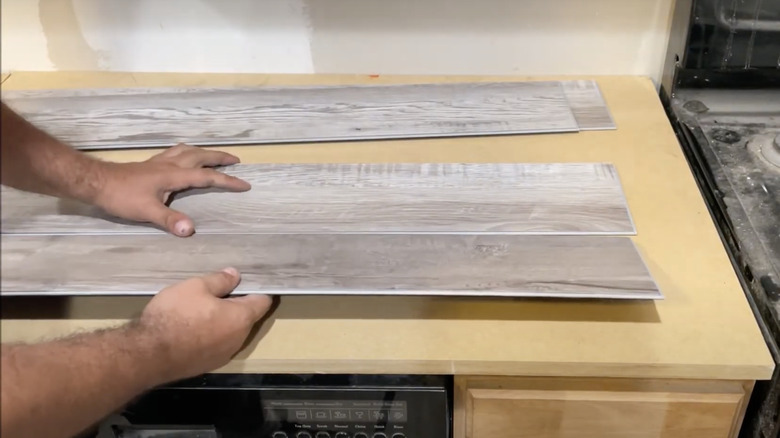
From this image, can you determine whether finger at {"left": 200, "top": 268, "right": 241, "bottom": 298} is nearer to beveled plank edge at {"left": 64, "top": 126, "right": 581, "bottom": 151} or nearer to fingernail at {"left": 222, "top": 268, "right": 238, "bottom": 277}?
fingernail at {"left": 222, "top": 268, "right": 238, "bottom": 277}

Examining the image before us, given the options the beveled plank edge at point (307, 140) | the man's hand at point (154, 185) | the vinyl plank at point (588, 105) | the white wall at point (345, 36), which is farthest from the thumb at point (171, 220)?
the vinyl plank at point (588, 105)

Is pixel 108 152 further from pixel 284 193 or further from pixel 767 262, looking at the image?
pixel 767 262

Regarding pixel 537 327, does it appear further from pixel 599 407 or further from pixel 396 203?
pixel 396 203

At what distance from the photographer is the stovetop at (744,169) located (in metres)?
0.83

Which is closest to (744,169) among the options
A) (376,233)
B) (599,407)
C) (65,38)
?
(599,407)

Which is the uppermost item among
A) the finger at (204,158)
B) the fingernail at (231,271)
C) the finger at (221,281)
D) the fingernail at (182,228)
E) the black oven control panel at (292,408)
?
the finger at (204,158)

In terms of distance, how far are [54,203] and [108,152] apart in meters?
0.19

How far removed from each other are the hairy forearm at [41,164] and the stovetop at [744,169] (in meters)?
0.77

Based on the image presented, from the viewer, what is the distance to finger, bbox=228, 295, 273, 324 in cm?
76

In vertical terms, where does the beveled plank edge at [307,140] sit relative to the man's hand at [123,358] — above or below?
above

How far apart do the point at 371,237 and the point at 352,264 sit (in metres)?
0.06

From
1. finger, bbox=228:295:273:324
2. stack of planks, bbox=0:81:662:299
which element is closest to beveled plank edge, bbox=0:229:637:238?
stack of planks, bbox=0:81:662:299

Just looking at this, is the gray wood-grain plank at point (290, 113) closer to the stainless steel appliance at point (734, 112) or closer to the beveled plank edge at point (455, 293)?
the stainless steel appliance at point (734, 112)

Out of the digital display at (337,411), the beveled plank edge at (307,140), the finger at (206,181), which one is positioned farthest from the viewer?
the beveled plank edge at (307,140)
